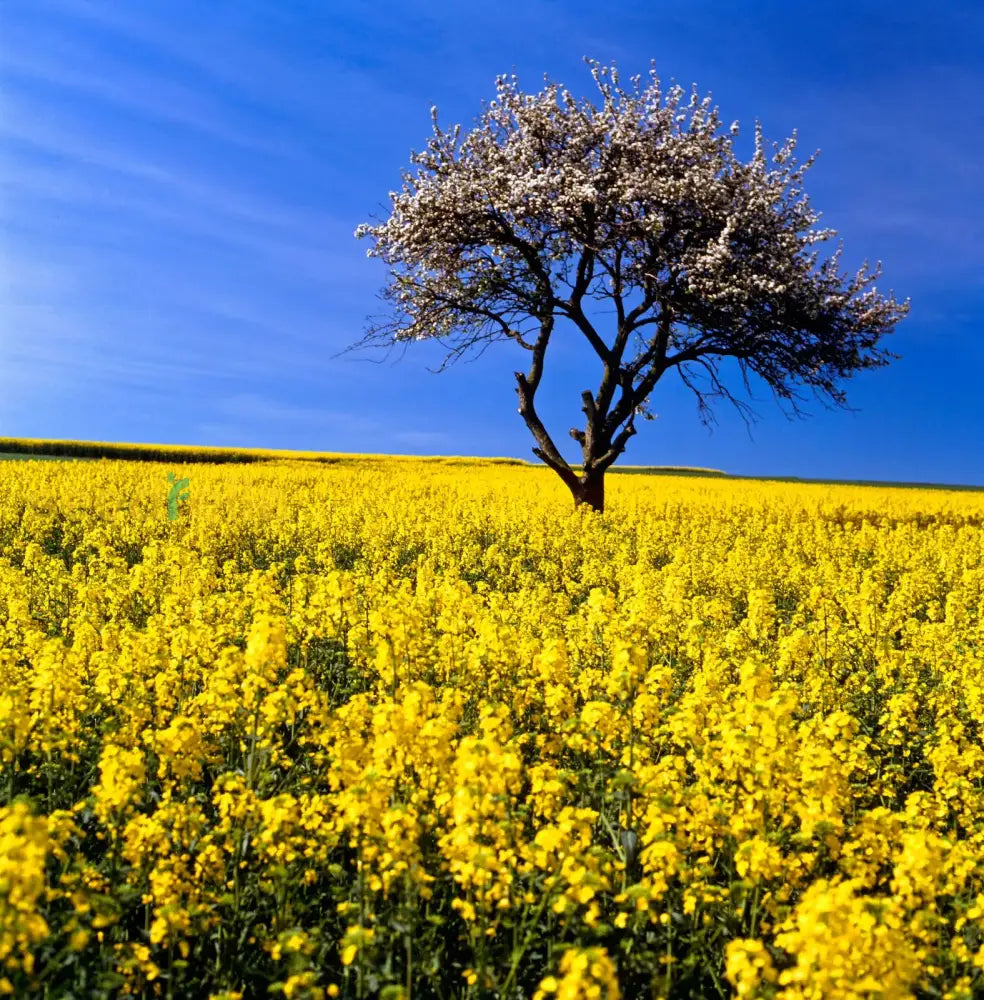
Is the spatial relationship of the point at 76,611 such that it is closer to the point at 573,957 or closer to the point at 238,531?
the point at 238,531

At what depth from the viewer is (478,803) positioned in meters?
4.01

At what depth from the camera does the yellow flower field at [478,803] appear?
13.0 ft

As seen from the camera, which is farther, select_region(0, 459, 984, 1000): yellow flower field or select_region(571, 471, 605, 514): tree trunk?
select_region(571, 471, 605, 514): tree trunk

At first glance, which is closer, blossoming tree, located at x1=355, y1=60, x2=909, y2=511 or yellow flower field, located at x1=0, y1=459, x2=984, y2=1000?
yellow flower field, located at x1=0, y1=459, x2=984, y2=1000

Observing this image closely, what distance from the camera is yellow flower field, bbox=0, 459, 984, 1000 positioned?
13.0 ft

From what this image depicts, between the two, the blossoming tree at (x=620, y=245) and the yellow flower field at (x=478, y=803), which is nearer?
the yellow flower field at (x=478, y=803)

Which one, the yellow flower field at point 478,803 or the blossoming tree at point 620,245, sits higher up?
the blossoming tree at point 620,245

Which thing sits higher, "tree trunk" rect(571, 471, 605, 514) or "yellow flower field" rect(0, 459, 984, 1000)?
"tree trunk" rect(571, 471, 605, 514)

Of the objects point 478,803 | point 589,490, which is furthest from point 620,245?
point 478,803

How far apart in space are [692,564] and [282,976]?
12.3 metres

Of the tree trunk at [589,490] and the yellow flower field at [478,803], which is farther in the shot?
the tree trunk at [589,490]

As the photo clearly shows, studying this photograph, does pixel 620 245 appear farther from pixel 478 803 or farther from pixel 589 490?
pixel 478 803

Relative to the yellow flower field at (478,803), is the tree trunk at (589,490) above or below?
above

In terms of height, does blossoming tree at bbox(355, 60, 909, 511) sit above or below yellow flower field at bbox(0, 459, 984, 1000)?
above
